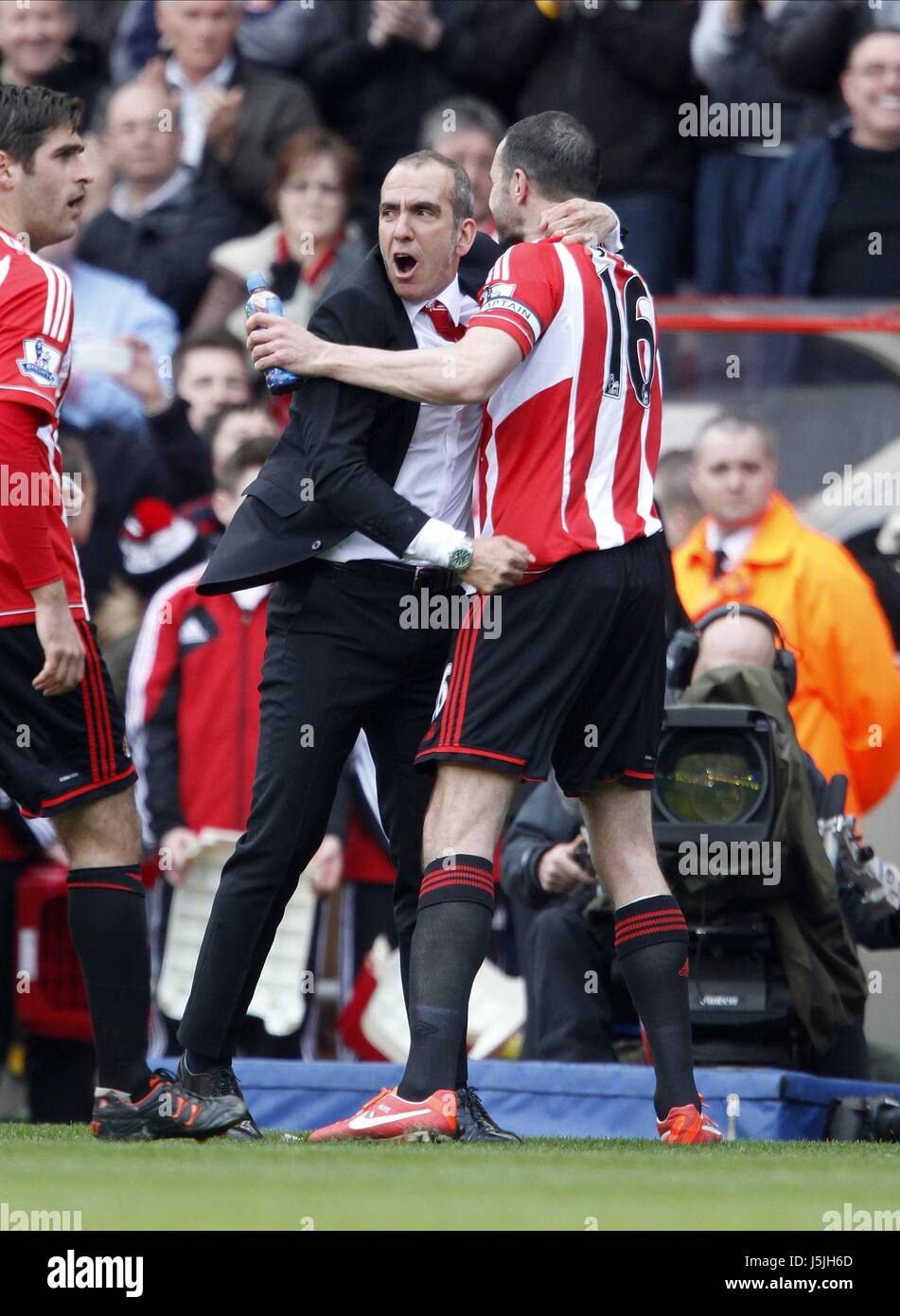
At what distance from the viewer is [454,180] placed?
4.84 meters

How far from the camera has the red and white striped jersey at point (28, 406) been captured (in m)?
4.57

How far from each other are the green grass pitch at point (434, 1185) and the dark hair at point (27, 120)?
2128mm

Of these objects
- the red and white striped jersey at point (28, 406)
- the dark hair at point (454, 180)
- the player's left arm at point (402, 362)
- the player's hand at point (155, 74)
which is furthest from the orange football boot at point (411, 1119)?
the player's hand at point (155, 74)

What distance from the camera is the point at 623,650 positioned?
4.78 meters

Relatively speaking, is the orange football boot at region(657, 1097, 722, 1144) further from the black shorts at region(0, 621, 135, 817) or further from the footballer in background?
the black shorts at region(0, 621, 135, 817)

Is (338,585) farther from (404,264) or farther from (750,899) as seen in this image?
(750,899)

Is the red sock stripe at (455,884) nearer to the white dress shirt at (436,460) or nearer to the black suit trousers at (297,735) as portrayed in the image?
the black suit trousers at (297,735)

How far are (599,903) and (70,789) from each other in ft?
6.55

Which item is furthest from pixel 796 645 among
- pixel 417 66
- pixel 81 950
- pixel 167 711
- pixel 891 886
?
pixel 417 66

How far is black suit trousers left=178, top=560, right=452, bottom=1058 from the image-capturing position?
4.78m

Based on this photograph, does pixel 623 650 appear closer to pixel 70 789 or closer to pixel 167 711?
pixel 70 789

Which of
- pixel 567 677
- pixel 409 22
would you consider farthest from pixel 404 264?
pixel 409 22

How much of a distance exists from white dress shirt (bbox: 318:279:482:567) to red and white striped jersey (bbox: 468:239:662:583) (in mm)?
141

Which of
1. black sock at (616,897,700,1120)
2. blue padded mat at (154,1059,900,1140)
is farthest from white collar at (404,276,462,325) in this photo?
blue padded mat at (154,1059,900,1140)
